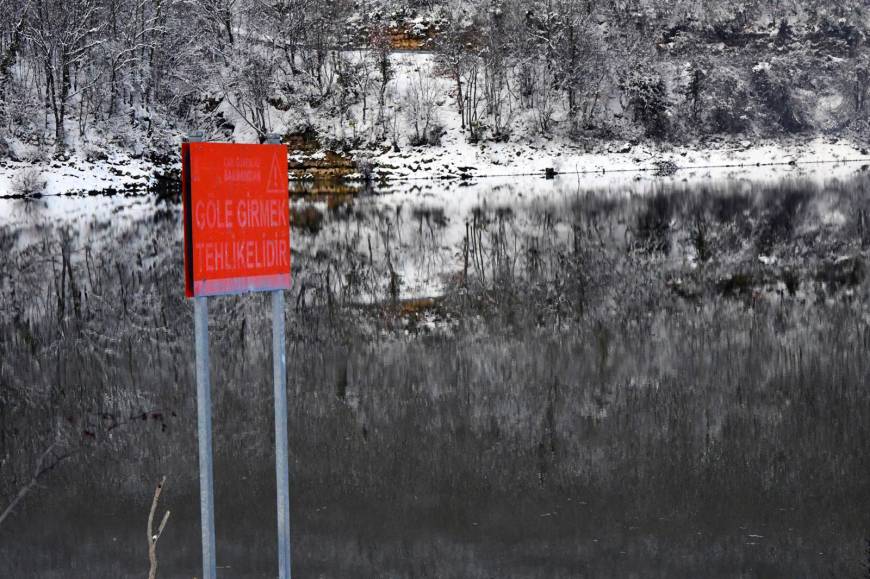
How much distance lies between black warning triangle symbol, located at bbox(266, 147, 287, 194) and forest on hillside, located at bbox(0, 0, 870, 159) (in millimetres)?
54156

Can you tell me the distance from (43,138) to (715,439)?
50.1 meters

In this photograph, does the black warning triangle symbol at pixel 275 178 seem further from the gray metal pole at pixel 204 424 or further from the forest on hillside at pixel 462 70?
the forest on hillside at pixel 462 70

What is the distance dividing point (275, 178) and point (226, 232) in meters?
0.38

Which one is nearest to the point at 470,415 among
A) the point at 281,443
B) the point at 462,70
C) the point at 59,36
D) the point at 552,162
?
the point at 281,443

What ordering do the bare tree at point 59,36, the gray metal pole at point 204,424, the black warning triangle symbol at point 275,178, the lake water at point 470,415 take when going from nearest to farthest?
1. the gray metal pole at point 204,424
2. the black warning triangle symbol at point 275,178
3. the lake water at point 470,415
4. the bare tree at point 59,36

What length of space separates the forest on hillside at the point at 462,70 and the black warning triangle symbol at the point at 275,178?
178ft

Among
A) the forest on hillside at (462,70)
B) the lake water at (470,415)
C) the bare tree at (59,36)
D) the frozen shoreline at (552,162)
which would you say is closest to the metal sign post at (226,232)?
the lake water at (470,415)

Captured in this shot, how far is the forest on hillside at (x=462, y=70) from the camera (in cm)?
5956

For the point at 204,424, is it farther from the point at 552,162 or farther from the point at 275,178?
the point at 552,162

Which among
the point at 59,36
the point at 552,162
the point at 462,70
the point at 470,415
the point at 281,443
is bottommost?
the point at 470,415

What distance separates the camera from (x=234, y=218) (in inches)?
180

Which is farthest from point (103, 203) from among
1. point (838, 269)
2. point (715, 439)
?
point (715, 439)

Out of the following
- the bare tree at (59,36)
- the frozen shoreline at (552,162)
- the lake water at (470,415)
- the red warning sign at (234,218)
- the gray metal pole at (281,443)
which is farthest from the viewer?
the bare tree at (59,36)

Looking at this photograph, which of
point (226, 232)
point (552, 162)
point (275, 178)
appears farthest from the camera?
point (552, 162)
